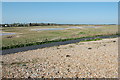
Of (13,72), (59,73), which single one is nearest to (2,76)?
(13,72)

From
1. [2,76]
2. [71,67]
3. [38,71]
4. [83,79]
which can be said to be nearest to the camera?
[83,79]

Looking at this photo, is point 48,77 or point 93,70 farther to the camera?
point 93,70

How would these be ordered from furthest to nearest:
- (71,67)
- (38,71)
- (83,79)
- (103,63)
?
(103,63)
(71,67)
(38,71)
(83,79)

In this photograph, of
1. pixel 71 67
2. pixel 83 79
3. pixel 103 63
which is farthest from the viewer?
pixel 103 63

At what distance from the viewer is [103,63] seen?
37.7 ft

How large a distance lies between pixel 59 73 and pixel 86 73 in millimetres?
1675

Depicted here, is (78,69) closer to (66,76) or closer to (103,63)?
(66,76)

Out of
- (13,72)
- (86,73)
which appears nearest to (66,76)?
(86,73)

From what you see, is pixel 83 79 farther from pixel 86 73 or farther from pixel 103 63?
pixel 103 63

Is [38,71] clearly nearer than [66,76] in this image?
No

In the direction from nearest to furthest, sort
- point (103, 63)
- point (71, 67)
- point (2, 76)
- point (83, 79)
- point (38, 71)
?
point (83, 79) → point (2, 76) → point (38, 71) → point (71, 67) → point (103, 63)

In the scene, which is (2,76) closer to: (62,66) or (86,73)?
(62,66)

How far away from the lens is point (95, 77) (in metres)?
8.73

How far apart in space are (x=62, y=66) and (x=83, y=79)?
2.64 meters
